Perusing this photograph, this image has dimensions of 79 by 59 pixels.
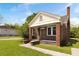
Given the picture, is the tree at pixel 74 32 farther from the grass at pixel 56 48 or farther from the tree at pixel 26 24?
the tree at pixel 26 24

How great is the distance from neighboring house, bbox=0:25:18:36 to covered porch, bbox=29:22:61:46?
1.39 meters

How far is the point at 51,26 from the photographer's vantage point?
1466 cm

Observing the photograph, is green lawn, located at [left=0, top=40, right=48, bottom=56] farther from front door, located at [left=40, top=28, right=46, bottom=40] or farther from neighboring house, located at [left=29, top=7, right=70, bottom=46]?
front door, located at [left=40, top=28, right=46, bottom=40]

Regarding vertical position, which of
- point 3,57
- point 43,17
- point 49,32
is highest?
point 43,17

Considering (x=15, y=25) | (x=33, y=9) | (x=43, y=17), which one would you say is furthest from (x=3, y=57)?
(x=43, y=17)

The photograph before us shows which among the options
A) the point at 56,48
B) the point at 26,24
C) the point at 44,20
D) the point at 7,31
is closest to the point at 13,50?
the point at 7,31

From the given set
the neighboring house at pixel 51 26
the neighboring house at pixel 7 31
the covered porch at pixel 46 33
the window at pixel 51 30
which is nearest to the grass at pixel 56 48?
the covered porch at pixel 46 33

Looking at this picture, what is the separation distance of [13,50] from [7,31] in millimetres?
1676

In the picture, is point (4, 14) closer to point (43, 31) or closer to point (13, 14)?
point (13, 14)

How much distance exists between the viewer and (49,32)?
1544cm

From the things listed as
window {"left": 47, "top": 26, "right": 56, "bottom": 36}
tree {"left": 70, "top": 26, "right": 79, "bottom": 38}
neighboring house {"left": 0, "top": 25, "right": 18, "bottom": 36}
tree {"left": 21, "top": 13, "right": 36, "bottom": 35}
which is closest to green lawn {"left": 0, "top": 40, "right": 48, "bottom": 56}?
neighboring house {"left": 0, "top": 25, "right": 18, "bottom": 36}

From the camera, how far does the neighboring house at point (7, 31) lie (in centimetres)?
1315

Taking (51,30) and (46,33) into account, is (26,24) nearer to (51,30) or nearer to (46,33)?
(51,30)

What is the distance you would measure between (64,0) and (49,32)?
3.71 metres
